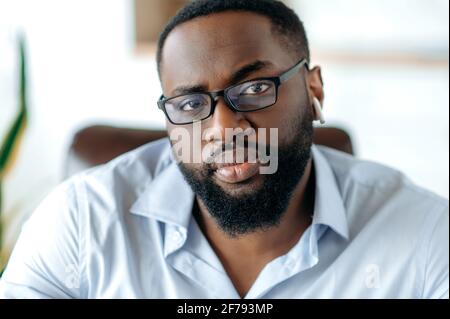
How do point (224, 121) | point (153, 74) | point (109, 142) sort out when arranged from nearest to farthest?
1. point (224, 121)
2. point (109, 142)
3. point (153, 74)

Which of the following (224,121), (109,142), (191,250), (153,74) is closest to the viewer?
(224,121)

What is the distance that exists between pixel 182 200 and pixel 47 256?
10.5 inches

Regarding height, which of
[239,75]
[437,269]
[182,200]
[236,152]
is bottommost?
[437,269]

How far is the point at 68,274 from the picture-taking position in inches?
38.8

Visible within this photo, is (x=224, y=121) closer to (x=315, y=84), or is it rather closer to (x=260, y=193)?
(x=260, y=193)

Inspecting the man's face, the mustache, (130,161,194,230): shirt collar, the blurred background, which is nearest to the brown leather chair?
(130,161,194,230): shirt collar

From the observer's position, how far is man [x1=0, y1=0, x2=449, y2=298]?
0.93 m

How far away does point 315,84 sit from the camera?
108 centimetres

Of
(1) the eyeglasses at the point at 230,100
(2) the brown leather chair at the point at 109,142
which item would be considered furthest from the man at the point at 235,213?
(2) the brown leather chair at the point at 109,142

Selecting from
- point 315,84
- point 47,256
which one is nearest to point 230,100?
point 315,84

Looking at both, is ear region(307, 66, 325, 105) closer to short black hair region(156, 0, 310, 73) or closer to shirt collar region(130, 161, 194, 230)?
short black hair region(156, 0, 310, 73)
